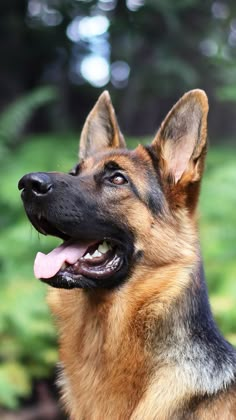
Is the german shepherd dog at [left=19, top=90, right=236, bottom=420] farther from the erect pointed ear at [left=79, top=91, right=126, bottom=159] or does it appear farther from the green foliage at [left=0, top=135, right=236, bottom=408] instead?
the green foliage at [left=0, top=135, right=236, bottom=408]

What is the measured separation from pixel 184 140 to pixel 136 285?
Answer: 2.59 ft

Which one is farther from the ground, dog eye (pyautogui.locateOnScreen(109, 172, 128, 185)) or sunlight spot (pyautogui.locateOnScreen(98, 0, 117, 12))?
dog eye (pyautogui.locateOnScreen(109, 172, 128, 185))

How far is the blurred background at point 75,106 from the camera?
607 cm

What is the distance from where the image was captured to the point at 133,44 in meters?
10.0

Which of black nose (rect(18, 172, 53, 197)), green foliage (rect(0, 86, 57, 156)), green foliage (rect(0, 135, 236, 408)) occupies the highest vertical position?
black nose (rect(18, 172, 53, 197))

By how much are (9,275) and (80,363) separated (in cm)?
321

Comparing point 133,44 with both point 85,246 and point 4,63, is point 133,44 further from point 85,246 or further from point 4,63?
point 85,246

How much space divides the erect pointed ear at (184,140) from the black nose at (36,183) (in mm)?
690

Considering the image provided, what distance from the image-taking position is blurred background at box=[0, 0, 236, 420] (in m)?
6.07

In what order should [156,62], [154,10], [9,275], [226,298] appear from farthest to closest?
[156,62] → [154,10] → [9,275] → [226,298]

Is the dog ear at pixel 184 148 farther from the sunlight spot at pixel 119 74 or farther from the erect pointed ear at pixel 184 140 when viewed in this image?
the sunlight spot at pixel 119 74

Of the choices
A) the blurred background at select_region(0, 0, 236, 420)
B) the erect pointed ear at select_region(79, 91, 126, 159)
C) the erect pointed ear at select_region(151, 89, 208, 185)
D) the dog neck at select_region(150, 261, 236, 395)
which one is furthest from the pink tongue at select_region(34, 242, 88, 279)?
the blurred background at select_region(0, 0, 236, 420)

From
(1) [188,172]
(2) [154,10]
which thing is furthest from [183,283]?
(2) [154,10]

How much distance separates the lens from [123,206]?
335 centimetres
